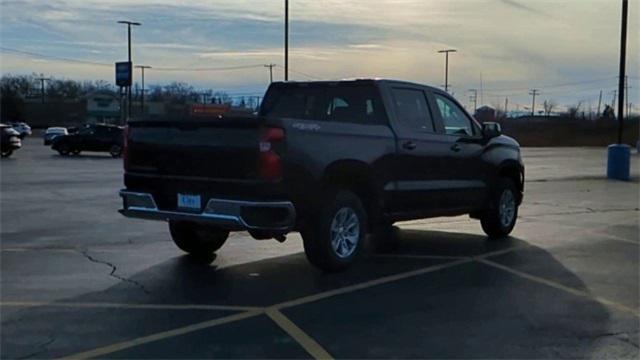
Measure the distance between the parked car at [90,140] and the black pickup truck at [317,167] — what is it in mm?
32010

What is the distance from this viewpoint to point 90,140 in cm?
4122

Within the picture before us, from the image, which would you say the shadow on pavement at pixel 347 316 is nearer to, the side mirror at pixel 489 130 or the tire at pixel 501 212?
the tire at pixel 501 212

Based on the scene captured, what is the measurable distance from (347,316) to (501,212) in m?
5.28

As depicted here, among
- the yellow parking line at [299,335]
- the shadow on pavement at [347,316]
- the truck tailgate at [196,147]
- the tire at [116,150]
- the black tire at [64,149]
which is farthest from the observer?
the black tire at [64,149]

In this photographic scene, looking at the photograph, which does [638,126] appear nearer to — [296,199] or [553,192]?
[553,192]

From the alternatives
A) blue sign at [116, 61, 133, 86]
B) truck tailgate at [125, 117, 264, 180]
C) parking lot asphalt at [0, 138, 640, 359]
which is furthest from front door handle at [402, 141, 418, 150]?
blue sign at [116, 61, 133, 86]

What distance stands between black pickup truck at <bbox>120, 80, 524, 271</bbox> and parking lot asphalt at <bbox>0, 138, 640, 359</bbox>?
0.53 metres

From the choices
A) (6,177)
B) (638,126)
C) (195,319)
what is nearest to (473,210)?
(195,319)

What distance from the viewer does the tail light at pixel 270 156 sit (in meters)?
7.79

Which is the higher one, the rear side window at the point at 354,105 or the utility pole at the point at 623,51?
the utility pole at the point at 623,51

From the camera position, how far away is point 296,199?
809cm

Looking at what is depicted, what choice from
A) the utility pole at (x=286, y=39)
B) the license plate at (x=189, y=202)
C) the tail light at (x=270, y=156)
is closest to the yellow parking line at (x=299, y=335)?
the tail light at (x=270, y=156)

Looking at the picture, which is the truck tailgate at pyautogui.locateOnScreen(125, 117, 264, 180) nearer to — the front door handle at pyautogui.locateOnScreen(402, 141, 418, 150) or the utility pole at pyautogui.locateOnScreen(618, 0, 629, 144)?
A: the front door handle at pyautogui.locateOnScreen(402, 141, 418, 150)

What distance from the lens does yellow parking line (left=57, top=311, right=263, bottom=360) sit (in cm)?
A: 568
